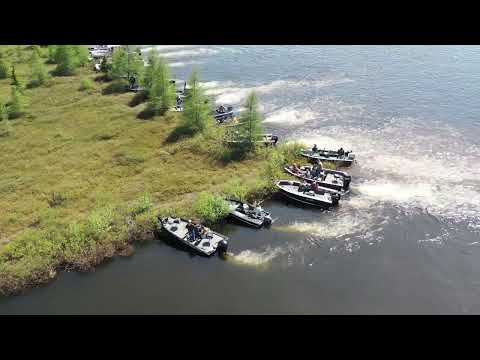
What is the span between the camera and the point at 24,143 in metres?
66.8

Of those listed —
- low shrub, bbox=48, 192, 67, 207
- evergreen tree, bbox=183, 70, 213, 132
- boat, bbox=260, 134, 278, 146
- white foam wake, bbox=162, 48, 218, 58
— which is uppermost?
white foam wake, bbox=162, 48, 218, 58

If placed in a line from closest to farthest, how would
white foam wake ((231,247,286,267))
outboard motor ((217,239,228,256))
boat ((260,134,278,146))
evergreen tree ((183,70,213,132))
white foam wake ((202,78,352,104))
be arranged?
white foam wake ((231,247,286,267)) < outboard motor ((217,239,228,256)) < boat ((260,134,278,146)) < evergreen tree ((183,70,213,132)) < white foam wake ((202,78,352,104))

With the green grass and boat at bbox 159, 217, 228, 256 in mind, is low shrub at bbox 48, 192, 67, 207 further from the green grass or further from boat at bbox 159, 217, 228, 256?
boat at bbox 159, 217, 228, 256

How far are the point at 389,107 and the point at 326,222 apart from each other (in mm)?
38421

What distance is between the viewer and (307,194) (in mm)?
51500

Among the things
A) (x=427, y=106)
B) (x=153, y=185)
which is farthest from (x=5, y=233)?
(x=427, y=106)

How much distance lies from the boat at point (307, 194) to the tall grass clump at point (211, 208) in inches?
323

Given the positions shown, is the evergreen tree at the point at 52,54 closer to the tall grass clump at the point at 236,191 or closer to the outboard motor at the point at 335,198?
the tall grass clump at the point at 236,191

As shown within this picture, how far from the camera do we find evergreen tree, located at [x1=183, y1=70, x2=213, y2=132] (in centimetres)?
6695

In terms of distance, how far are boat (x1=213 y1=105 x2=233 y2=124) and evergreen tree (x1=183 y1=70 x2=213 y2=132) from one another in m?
4.50

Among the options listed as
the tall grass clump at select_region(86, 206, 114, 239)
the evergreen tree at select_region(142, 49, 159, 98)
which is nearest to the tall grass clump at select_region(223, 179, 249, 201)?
the tall grass clump at select_region(86, 206, 114, 239)

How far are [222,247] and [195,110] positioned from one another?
30570 millimetres

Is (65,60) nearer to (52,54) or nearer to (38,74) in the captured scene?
(38,74)

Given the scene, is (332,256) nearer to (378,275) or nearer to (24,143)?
(378,275)
